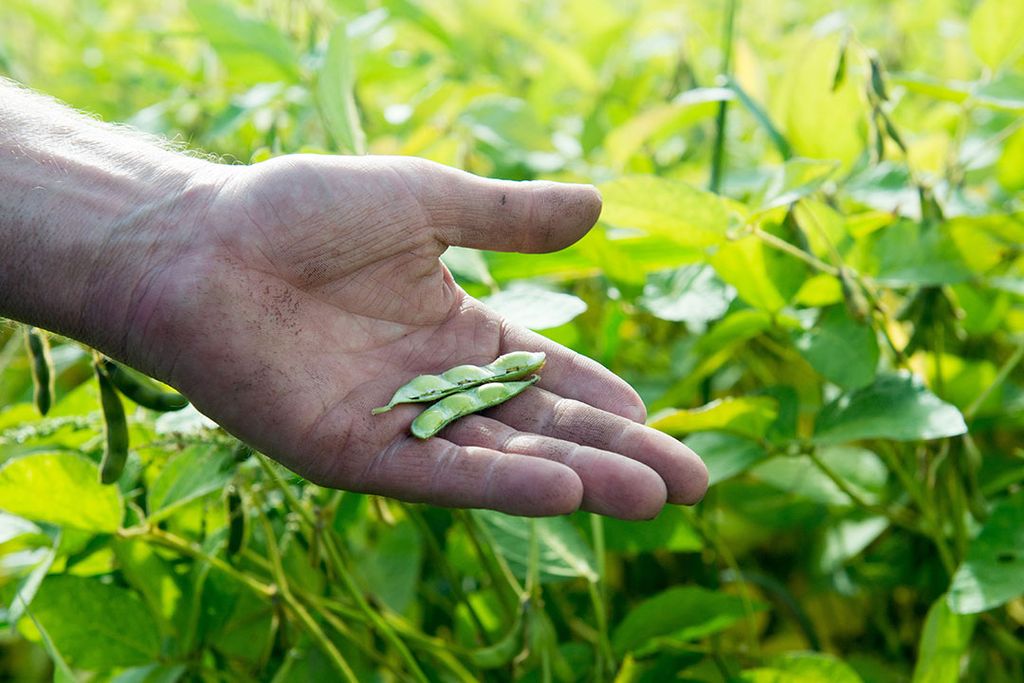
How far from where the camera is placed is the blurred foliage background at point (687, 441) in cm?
105

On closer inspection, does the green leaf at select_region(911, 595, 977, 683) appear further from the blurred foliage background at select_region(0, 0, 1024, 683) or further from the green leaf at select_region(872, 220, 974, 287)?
the green leaf at select_region(872, 220, 974, 287)

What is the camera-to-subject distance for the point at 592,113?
1.68m

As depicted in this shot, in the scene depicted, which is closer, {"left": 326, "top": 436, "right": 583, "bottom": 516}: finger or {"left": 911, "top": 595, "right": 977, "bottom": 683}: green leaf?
{"left": 326, "top": 436, "right": 583, "bottom": 516}: finger

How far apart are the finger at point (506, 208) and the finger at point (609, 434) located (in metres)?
0.16

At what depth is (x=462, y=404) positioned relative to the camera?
993 millimetres

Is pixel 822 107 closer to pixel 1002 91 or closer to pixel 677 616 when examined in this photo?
pixel 1002 91

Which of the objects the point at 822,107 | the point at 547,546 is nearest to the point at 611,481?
the point at 547,546

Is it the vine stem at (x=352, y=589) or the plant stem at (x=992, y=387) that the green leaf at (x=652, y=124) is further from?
the vine stem at (x=352, y=589)

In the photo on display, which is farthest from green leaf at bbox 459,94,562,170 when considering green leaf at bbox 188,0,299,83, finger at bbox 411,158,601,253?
finger at bbox 411,158,601,253

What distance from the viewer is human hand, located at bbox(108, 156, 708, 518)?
3.01ft

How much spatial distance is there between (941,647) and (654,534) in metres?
0.33

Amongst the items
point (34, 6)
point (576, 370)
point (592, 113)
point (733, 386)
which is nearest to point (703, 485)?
point (576, 370)

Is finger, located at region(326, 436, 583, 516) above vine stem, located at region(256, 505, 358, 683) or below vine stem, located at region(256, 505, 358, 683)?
above

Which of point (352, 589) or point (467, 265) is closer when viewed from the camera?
point (352, 589)
